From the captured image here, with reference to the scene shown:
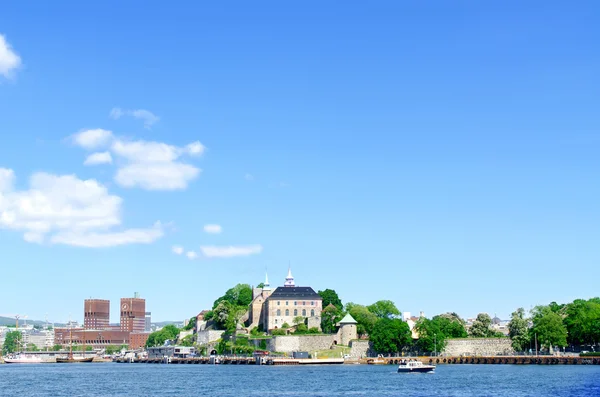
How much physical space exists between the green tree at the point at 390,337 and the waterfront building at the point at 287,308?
15254 millimetres

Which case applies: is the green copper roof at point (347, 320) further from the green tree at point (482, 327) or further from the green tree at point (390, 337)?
the green tree at point (482, 327)

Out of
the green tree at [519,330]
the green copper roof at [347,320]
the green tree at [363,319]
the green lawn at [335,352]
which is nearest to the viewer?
the green tree at [519,330]

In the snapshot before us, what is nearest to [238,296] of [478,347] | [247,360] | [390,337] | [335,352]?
[247,360]

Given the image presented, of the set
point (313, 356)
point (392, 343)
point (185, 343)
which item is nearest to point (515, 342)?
point (392, 343)

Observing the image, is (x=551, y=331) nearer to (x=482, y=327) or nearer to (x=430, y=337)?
(x=430, y=337)

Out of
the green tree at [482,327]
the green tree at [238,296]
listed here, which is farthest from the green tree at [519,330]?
the green tree at [238,296]

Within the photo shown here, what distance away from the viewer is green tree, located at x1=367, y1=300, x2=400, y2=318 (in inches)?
5930

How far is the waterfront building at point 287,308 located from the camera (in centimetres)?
13662

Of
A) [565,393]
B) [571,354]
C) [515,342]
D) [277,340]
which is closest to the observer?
[565,393]

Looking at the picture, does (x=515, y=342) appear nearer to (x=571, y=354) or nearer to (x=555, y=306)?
(x=571, y=354)

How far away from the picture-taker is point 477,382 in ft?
247

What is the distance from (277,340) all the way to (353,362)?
1424 cm

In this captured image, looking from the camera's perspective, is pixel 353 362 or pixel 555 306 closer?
pixel 353 362

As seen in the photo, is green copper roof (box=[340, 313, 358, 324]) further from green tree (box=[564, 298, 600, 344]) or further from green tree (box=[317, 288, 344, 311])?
green tree (box=[564, 298, 600, 344])
